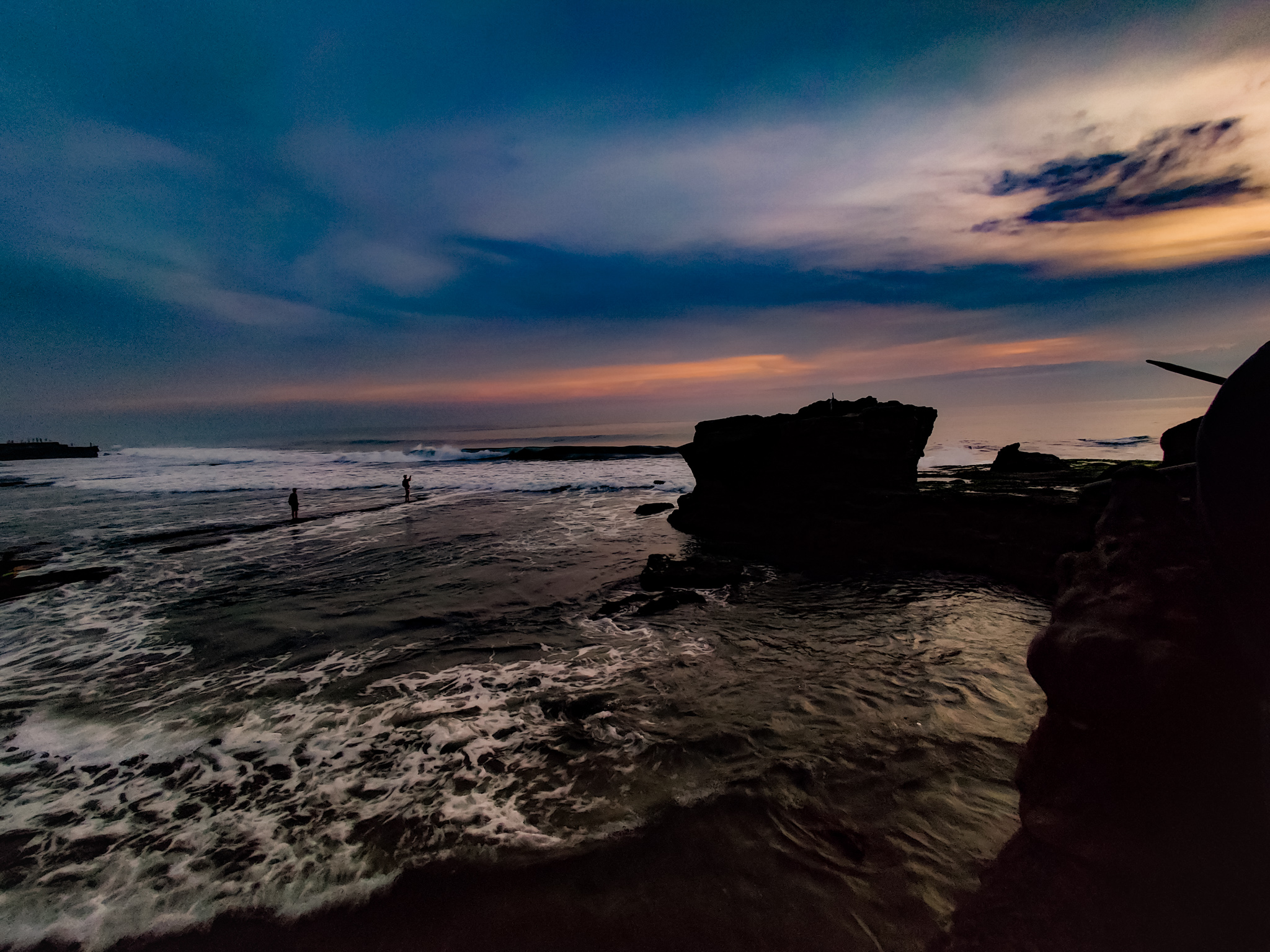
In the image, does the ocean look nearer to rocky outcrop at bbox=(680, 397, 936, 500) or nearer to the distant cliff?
rocky outcrop at bbox=(680, 397, 936, 500)

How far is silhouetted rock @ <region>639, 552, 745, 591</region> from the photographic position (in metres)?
11.4

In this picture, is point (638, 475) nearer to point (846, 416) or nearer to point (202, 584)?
point (846, 416)

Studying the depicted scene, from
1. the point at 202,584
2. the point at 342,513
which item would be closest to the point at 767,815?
the point at 202,584

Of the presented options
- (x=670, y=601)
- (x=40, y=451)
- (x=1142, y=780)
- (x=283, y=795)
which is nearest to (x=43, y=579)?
(x=283, y=795)

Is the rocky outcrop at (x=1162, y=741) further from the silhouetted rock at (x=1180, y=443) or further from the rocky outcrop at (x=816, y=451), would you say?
the rocky outcrop at (x=816, y=451)

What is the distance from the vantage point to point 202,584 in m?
12.7

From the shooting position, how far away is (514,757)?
5414 mm

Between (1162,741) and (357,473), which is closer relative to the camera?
(1162,741)

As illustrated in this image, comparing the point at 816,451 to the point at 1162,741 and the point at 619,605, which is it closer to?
the point at 619,605

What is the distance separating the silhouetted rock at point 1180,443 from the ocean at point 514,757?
3054 millimetres

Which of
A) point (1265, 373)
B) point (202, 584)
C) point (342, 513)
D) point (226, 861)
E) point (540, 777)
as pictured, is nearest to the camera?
point (1265, 373)

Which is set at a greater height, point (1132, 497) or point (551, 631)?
point (1132, 497)

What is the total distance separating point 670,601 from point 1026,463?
19.8 m

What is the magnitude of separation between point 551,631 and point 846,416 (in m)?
10.3
